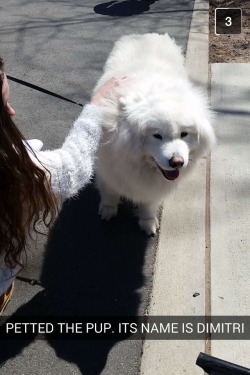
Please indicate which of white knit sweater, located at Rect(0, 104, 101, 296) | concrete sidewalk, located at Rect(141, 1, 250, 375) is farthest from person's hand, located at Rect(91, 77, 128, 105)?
concrete sidewalk, located at Rect(141, 1, 250, 375)

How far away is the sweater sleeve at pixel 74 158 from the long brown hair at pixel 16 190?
7 centimetres

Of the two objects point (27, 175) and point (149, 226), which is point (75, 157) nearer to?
point (27, 175)

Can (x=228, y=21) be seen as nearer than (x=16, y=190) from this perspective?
No

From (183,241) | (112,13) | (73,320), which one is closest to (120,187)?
(183,241)

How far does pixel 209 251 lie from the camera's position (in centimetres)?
295

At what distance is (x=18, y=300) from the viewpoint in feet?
8.71

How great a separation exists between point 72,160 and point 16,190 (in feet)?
1.33

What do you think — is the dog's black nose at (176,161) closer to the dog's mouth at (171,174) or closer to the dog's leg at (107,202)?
the dog's mouth at (171,174)

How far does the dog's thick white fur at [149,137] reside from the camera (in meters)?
→ 2.43

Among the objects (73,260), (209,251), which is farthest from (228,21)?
(73,260)

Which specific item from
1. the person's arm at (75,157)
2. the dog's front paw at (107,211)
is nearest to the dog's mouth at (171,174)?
the person's arm at (75,157)

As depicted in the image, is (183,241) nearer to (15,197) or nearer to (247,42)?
(15,197)

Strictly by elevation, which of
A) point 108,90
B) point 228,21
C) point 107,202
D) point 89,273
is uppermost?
point 108,90

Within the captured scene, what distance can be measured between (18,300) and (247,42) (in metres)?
4.33
